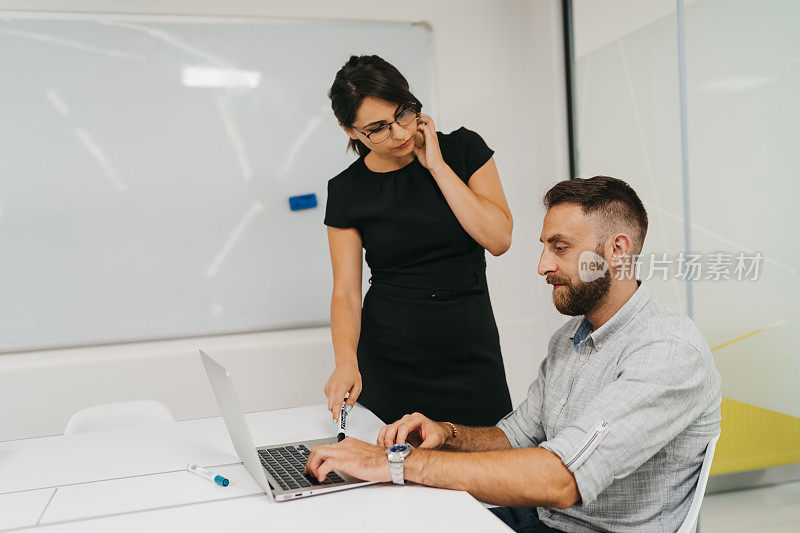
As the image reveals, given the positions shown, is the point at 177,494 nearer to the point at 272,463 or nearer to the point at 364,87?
the point at 272,463

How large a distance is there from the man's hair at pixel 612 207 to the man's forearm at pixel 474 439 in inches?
21.0

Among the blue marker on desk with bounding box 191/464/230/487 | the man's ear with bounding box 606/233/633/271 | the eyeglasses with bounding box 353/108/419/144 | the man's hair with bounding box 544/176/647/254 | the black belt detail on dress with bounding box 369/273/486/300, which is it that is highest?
the eyeglasses with bounding box 353/108/419/144

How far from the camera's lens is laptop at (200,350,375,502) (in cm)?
130

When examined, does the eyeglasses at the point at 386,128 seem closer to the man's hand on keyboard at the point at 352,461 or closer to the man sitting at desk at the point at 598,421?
the man sitting at desk at the point at 598,421

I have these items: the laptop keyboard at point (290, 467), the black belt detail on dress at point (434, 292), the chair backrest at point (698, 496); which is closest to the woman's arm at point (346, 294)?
the black belt detail on dress at point (434, 292)

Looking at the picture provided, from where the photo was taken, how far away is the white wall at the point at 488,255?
3291mm

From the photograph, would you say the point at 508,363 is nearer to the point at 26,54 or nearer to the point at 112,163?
the point at 112,163

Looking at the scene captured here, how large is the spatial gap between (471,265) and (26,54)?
2.38m

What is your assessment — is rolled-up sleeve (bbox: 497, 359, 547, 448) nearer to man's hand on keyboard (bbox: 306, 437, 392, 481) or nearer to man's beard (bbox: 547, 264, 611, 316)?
man's beard (bbox: 547, 264, 611, 316)

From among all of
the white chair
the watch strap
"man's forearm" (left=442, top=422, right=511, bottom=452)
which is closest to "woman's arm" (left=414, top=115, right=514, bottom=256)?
"man's forearm" (left=442, top=422, right=511, bottom=452)

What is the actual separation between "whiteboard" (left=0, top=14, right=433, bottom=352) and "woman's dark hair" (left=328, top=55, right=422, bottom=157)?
1.64m

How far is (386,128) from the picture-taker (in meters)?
1.94

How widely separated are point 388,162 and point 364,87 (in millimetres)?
287

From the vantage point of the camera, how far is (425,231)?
2080mm
